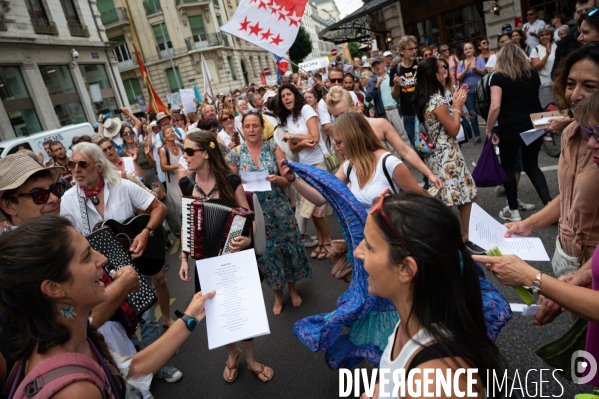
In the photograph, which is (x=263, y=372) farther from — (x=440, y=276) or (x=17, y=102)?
(x=17, y=102)

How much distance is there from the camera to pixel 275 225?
3.81 m

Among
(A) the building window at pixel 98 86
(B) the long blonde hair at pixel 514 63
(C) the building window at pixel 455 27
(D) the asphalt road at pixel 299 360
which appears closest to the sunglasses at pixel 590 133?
(D) the asphalt road at pixel 299 360

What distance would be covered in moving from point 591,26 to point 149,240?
4.19 meters

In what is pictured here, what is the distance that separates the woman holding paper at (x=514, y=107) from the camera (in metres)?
4.17

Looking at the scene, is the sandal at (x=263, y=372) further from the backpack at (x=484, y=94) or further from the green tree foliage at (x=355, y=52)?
the green tree foliage at (x=355, y=52)

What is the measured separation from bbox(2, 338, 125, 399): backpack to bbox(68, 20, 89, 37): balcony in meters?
23.8

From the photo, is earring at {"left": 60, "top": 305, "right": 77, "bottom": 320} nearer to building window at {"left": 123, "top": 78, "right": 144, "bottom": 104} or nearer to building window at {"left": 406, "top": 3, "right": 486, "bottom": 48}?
building window at {"left": 406, "top": 3, "right": 486, "bottom": 48}

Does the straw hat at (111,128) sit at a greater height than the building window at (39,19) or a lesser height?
lesser

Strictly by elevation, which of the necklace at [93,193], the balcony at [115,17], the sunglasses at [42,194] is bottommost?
the necklace at [93,193]

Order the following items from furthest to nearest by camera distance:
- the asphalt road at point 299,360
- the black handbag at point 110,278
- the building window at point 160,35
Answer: the building window at point 160,35 → the asphalt road at point 299,360 → the black handbag at point 110,278

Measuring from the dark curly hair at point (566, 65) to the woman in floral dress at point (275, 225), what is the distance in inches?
91.3

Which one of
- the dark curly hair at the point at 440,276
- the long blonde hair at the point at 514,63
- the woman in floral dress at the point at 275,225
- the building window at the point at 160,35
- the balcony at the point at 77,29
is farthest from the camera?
the building window at the point at 160,35

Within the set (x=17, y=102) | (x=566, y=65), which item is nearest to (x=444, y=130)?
(x=566, y=65)

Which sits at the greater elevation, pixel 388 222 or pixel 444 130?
pixel 388 222
